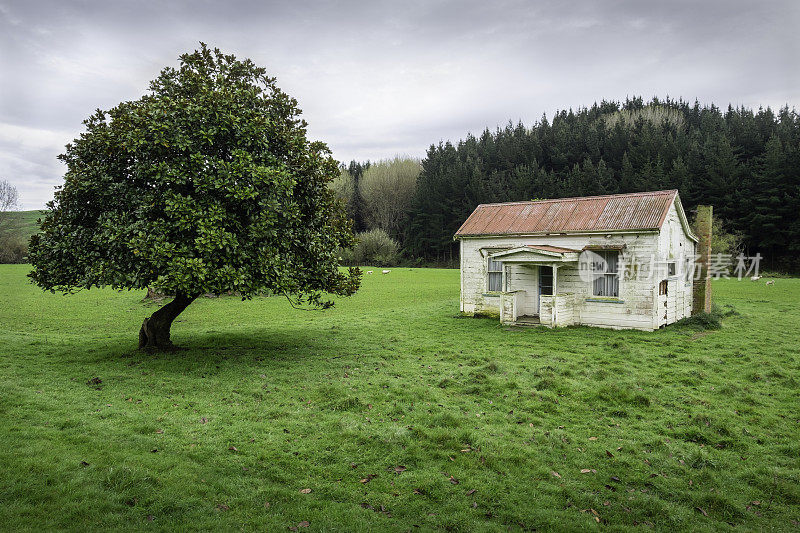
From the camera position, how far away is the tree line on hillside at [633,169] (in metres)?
54.9

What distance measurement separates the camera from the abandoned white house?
19359 millimetres

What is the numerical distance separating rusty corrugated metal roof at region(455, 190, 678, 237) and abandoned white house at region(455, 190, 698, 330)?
0.04 meters

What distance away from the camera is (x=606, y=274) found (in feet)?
65.9

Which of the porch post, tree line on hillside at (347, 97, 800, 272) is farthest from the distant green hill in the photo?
the porch post

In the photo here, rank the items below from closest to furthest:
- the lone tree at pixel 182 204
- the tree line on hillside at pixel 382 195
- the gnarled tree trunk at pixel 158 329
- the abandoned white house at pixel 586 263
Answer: the lone tree at pixel 182 204 → the gnarled tree trunk at pixel 158 329 → the abandoned white house at pixel 586 263 → the tree line on hillside at pixel 382 195

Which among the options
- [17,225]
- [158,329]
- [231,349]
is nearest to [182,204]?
[158,329]

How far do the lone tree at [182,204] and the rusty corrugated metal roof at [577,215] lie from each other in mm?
11997

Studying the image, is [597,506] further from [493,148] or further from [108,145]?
[493,148]

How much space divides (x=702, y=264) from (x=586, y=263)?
7580mm

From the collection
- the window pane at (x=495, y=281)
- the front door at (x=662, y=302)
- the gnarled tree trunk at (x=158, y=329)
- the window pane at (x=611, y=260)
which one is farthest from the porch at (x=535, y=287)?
the gnarled tree trunk at (x=158, y=329)

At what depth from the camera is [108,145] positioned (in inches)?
468

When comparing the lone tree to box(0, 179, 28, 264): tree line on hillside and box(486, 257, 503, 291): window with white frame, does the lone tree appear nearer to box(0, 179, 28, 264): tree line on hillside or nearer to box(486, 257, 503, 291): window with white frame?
box(486, 257, 503, 291): window with white frame

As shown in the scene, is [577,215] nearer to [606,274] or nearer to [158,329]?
[606,274]

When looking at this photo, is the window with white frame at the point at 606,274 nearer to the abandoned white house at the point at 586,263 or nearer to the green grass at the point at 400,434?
the abandoned white house at the point at 586,263
